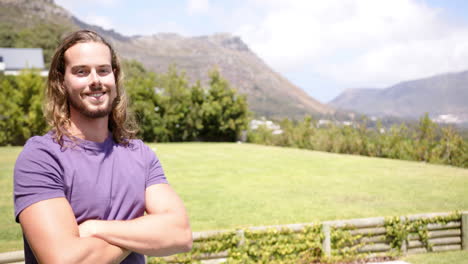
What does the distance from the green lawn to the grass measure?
2.35 meters

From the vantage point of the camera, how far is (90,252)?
143cm

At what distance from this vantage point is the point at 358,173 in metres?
13.6

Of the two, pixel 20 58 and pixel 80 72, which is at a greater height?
pixel 20 58

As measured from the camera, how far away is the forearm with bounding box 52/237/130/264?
1.37 metres

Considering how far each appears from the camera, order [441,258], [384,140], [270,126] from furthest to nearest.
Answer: [270,126], [384,140], [441,258]

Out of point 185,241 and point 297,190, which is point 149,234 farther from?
point 297,190

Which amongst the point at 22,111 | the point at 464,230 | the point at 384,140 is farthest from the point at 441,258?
the point at 22,111

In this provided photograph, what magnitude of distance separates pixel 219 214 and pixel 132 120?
6.39 m

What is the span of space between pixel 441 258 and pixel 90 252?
5664 mm

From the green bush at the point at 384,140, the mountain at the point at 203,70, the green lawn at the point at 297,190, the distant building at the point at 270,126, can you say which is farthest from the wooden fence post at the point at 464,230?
the mountain at the point at 203,70

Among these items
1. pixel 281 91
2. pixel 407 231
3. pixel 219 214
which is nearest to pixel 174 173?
pixel 219 214

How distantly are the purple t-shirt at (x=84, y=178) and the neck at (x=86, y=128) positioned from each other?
0.05 m

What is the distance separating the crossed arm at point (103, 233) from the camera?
136cm

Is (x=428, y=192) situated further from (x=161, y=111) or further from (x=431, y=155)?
(x=161, y=111)
